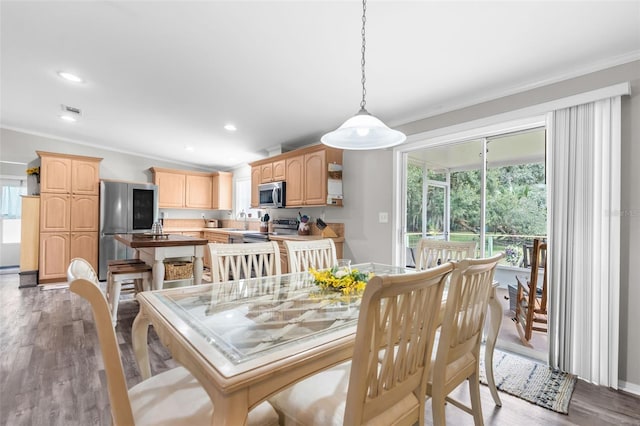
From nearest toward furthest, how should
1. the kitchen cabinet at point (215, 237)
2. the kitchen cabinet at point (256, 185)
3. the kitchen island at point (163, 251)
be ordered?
the kitchen island at point (163, 251) < the kitchen cabinet at point (256, 185) < the kitchen cabinet at point (215, 237)

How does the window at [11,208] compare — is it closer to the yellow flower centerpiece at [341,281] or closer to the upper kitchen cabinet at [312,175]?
the upper kitchen cabinet at [312,175]

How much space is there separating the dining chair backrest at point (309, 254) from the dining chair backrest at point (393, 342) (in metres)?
1.29

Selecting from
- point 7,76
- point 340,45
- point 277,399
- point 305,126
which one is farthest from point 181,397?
point 7,76

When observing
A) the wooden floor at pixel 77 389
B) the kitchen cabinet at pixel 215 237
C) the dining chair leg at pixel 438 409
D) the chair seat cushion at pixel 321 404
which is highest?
the kitchen cabinet at pixel 215 237

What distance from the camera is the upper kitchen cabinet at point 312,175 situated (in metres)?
3.89

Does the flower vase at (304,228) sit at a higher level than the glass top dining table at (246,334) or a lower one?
higher

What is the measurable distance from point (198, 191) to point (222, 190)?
54 cm

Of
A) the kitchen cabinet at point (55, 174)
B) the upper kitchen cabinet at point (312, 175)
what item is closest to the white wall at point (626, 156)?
the upper kitchen cabinet at point (312, 175)

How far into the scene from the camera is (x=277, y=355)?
90 centimetres

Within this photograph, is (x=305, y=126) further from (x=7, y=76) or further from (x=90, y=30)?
(x=7, y=76)

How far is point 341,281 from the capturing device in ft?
5.37

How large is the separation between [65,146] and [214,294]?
6.29 meters

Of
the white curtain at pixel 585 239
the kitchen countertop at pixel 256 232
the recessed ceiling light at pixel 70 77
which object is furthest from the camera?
the kitchen countertop at pixel 256 232

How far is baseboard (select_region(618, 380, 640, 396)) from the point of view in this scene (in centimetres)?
200
